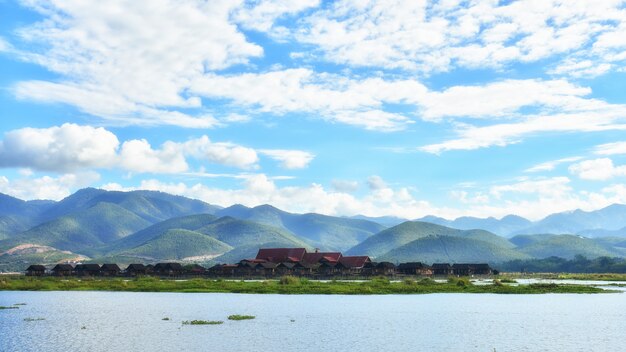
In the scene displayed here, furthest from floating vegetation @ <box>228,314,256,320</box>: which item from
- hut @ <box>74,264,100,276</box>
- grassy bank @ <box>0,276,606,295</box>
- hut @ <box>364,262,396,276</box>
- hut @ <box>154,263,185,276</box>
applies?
hut @ <box>74,264,100,276</box>

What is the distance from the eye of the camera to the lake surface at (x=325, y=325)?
51.7 meters

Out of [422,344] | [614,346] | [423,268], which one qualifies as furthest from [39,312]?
[423,268]

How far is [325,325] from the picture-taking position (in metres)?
65.1

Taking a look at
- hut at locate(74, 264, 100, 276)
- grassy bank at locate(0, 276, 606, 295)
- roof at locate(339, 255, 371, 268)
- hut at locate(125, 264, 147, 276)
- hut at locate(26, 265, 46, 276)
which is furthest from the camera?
hut at locate(26, 265, 46, 276)

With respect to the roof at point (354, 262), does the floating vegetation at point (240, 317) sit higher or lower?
lower

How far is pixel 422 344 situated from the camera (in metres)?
52.4

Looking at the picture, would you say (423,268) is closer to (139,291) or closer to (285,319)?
(139,291)

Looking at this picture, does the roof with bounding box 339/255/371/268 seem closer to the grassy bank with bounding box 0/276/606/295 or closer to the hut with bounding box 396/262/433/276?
the hut with bounding box 396/262/433/276

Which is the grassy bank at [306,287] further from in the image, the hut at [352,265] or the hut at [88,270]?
the hut at [352,265]

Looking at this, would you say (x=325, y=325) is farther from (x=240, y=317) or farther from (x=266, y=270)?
(x=266, y=270)

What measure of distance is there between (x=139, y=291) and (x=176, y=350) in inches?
3165

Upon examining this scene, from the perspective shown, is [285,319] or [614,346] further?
[285,319]

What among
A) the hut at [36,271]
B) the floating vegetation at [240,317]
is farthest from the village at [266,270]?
the floating vegetation at [240,317]

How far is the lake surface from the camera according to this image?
170ft
